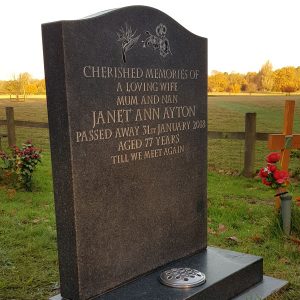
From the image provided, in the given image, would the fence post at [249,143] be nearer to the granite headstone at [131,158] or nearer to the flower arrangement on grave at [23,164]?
the flower arrangement on grave at [23,164]

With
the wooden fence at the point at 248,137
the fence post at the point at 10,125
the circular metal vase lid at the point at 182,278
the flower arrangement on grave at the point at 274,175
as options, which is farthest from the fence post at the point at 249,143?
the fence post at the point at 10,125

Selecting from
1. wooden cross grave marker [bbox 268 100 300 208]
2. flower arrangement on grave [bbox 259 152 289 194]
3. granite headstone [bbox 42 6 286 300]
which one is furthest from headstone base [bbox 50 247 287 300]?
wooden cross grave marker [bbox 268 100 300 208]

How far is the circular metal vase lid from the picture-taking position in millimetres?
3523

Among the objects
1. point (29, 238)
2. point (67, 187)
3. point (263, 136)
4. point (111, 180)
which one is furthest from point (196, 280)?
point (263, 136)

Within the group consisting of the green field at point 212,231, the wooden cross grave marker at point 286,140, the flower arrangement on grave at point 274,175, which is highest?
the wooden cross grave marker at point 286,140

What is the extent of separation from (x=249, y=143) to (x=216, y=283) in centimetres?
603

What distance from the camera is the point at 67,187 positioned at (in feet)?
10.4

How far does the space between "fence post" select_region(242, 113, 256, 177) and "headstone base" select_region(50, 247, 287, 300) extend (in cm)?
524

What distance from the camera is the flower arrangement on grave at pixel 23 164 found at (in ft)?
26.8

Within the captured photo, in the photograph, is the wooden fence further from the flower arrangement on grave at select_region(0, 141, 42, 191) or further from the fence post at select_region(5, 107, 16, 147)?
the fence post at select_region(5, 107, 16, 147)

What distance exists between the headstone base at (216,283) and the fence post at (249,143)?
5.24 metres

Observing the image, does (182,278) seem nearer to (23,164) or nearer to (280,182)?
(280,182)

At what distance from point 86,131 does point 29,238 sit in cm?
287

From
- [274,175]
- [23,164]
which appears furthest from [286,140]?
[23,164]
